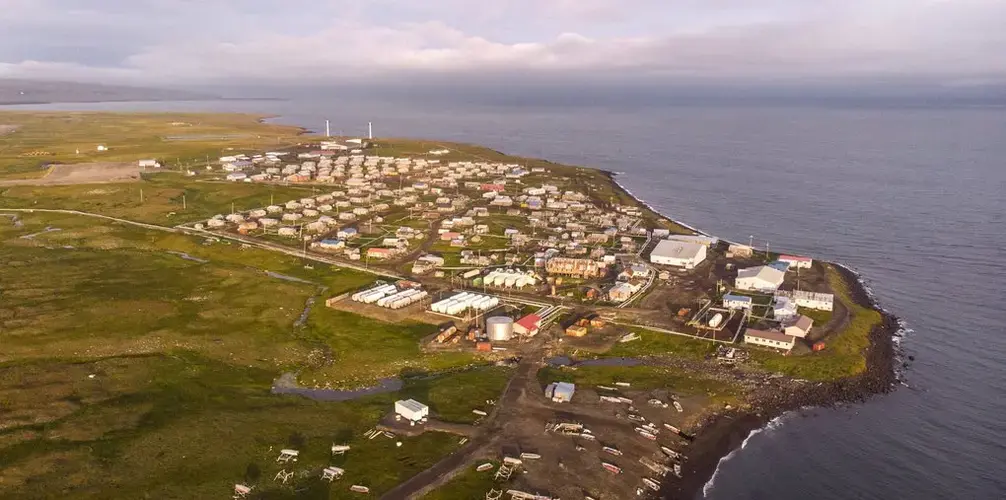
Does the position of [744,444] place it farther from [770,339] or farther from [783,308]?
[783,308]

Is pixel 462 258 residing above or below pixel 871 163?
below

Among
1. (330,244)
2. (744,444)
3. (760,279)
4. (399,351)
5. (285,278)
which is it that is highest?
(760,279)

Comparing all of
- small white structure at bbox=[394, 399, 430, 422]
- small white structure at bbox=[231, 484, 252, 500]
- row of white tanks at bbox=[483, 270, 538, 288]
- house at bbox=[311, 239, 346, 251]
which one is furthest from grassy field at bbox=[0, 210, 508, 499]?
row of white tanks at bbox=[483, 270, 538, 288]

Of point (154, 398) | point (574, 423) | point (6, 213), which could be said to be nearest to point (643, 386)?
point (574, 423)

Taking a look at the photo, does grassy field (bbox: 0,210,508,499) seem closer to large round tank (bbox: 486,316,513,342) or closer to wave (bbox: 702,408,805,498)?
large round tank (bbox: 486,316,513,342)

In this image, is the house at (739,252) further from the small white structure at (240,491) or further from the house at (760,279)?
the small white structure at (240,491)

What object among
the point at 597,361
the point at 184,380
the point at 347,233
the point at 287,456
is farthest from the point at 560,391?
the point at 347,233

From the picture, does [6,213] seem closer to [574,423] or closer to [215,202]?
[215,202]
